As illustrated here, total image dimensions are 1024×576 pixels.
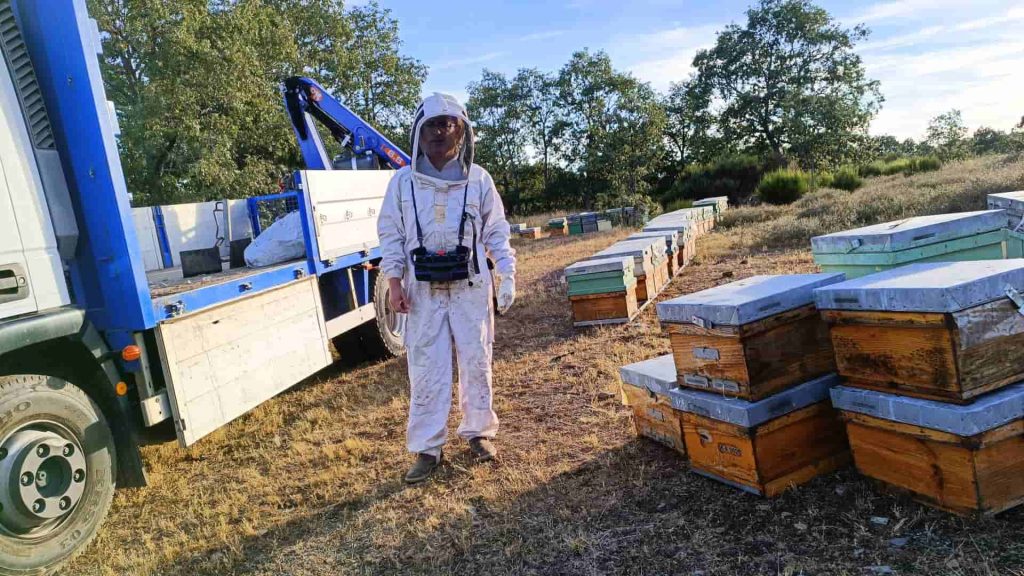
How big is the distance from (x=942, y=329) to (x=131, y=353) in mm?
3832

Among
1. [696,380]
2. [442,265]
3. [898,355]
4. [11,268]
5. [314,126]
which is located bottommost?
[696,380]

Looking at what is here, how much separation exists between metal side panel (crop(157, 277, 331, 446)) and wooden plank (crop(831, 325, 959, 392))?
3449mm

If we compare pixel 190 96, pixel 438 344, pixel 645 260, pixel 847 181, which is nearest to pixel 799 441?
A: pixel 438 344

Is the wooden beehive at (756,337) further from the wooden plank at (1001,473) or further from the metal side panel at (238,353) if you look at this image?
the metal side panel at (238,353)

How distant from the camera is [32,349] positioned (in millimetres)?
3135

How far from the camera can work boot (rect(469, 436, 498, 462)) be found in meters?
3.87

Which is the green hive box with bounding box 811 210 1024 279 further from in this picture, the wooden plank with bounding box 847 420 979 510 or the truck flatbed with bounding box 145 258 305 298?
the truck flatbed with bounding box 145 258 305 298

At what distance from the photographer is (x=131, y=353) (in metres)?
3.36

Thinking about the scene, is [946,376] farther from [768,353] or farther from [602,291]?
[602,291]

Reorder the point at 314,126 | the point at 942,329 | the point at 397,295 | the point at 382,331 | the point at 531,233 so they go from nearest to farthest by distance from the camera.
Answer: the point at 942,329 < the point at 397,295 < the point at 382,331 < the point at 314,126 < the point at 531,233

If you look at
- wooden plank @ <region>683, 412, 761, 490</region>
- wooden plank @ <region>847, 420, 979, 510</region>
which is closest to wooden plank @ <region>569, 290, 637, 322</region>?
wooden plank @ <region>683, 412, 761, 490</region>

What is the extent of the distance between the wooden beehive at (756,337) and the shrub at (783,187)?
61.9ft

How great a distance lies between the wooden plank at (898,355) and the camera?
2336 mm

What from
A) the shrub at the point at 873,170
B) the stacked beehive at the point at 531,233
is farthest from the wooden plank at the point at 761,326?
the shrub at the point at 873,170
